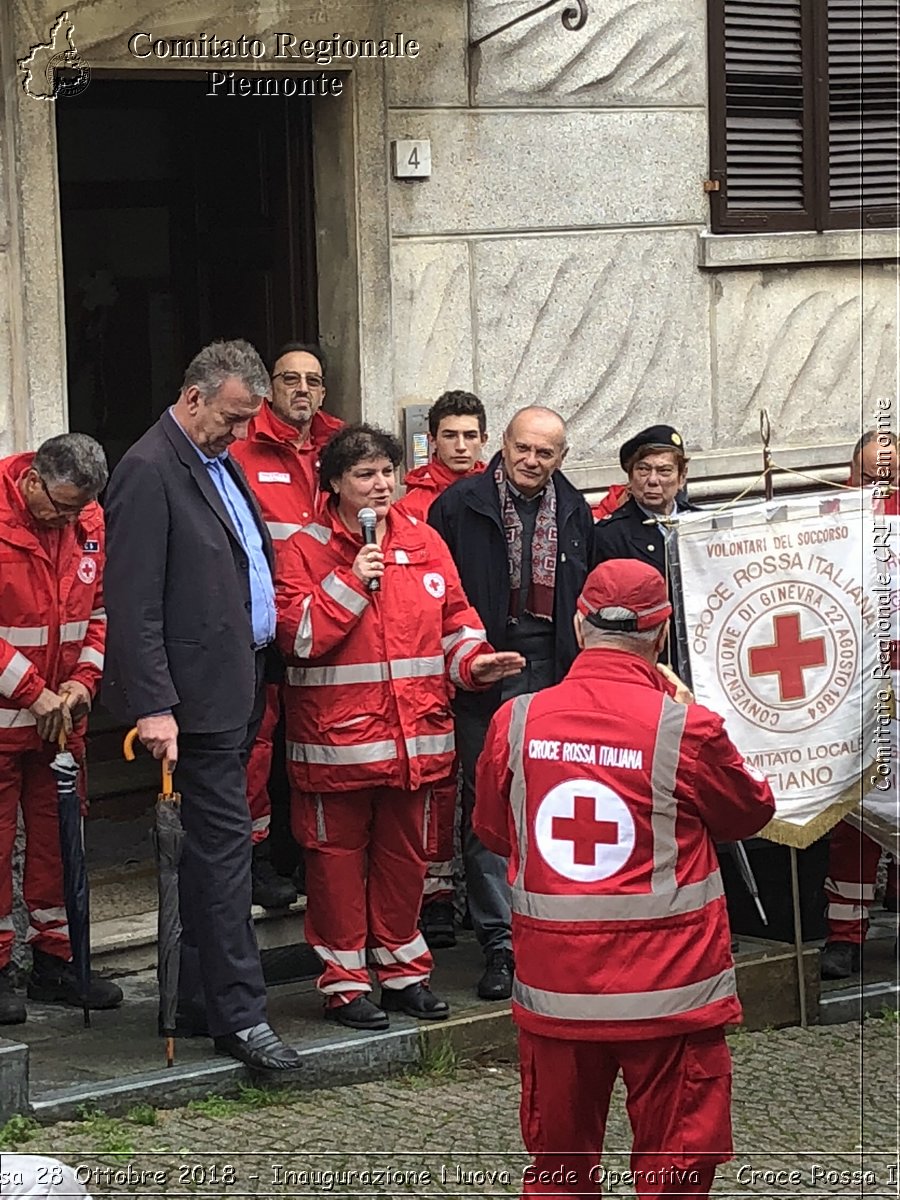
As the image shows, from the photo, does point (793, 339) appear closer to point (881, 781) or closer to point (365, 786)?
point (881, 781)

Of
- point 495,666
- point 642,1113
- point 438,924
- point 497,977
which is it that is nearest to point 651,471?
point 495,666

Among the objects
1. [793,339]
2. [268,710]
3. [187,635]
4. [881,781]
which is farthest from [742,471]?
[187,635]

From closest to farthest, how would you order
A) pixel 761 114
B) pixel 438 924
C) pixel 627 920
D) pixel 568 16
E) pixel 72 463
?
pixel 627 920 → pixel 72 463 → pixel 438 924 → pixel 568 16 → pixel 761 114

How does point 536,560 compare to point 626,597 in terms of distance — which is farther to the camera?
point 536,560

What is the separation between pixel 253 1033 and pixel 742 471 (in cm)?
433

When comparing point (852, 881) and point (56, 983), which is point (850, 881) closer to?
point (852, 881)

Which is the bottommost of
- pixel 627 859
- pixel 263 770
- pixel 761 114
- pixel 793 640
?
pixel 263 770

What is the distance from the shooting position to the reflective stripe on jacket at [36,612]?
23.9ft

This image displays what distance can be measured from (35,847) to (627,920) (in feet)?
9.81

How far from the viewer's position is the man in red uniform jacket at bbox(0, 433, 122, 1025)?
7.21 meters

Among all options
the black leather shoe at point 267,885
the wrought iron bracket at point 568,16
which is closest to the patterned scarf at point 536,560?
the black leather shoe at point 267,885

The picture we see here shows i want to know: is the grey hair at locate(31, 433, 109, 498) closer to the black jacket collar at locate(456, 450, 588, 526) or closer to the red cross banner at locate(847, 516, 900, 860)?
the black jacket collar at locate(456, 450, 588, 526)

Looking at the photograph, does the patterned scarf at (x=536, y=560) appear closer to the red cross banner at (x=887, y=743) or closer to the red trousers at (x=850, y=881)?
the red cross banner at (x=887, y=743)

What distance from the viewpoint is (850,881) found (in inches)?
336
